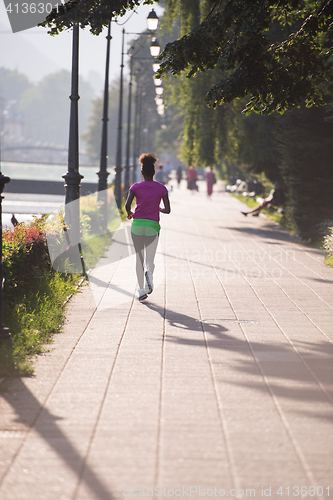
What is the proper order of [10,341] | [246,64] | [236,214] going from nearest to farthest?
[10,341], [246,64], [236,214]

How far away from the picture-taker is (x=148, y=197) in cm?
771

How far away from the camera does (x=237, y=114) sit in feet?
59.9

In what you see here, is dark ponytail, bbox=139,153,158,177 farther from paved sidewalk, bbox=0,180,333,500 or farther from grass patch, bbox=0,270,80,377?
grass patch, bbox=0,270,80,377

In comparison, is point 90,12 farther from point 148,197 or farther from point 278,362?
point 278,362

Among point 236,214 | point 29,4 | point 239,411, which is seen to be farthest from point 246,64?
point 236,214

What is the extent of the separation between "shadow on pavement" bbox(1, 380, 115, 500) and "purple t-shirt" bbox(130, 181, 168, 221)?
3.54 m

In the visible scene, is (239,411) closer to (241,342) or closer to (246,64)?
(241,342)

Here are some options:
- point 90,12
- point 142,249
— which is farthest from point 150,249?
point 90,12

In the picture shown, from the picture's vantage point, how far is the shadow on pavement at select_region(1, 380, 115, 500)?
10.3 feet

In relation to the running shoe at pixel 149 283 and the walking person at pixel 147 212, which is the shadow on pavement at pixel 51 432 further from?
the walking person at pixel 147 212

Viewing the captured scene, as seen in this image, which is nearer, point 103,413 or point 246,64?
point 103,413

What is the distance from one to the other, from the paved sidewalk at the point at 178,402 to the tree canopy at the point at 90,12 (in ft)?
12.5

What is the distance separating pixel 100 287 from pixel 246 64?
12.3 ft

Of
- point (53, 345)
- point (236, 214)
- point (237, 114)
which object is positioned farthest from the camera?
point (236, 214)
